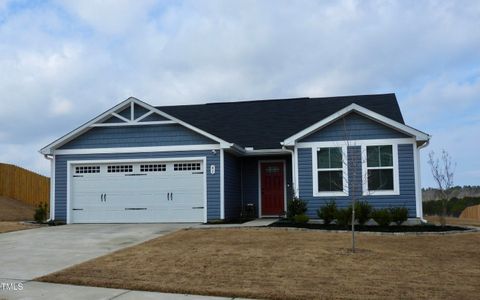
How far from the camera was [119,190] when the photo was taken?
1844cm

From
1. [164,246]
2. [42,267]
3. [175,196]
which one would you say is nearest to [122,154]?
[175,196]

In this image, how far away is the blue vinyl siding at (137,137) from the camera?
712 inches

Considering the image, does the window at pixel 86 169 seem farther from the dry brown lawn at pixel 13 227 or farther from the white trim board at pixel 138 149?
the dry brown lawn at pixel 13 227

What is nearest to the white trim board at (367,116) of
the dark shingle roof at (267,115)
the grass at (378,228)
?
the dark shingle roof at (267,115)

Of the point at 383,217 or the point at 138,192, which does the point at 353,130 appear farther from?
the point at 138,192

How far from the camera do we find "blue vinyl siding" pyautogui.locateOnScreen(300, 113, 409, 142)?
16.8m

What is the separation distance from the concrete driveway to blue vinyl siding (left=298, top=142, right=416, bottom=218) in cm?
451

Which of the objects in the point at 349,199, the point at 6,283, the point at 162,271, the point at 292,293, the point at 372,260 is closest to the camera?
the point at 292,293

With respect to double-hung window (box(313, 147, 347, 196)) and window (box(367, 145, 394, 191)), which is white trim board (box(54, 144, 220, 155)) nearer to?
double-hung window (box(313, 147, 347, 196))

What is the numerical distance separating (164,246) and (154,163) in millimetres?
7003

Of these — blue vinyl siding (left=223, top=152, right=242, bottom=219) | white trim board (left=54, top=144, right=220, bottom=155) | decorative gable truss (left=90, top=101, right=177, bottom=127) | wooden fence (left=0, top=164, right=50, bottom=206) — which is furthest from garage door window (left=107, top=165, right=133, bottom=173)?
wooden fence (left=0, top=164, right=50, bottom=206)

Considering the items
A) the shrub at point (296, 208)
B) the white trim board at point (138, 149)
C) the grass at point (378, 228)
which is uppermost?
the white trim board at point (138, 149)

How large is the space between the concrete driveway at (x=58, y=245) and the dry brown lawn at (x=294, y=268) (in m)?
0.61

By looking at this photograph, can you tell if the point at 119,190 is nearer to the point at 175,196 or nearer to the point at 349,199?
the point at 175,196
